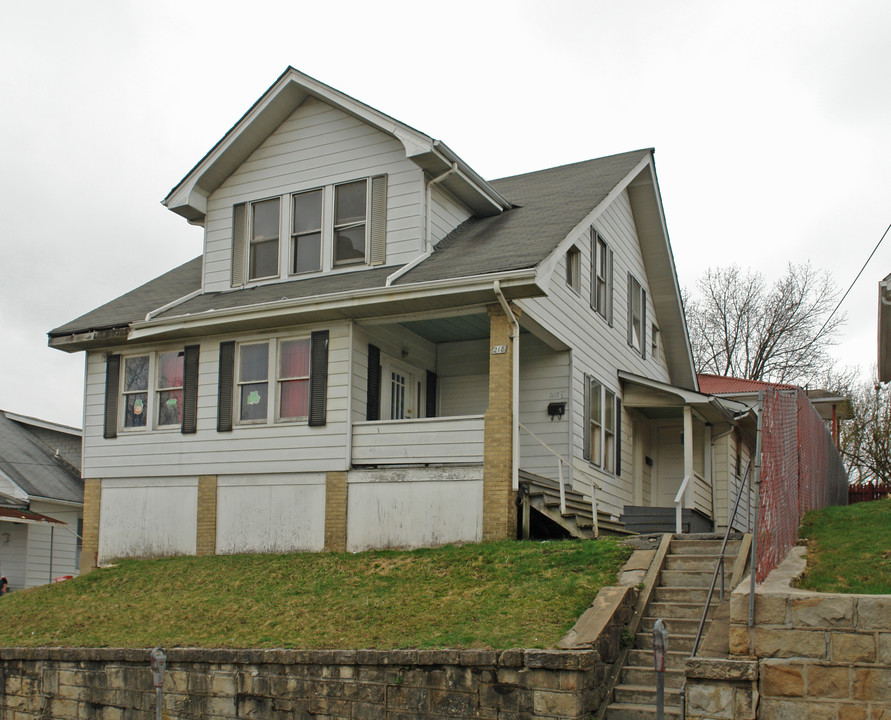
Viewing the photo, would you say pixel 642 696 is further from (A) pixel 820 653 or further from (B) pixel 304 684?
(B) pixel 304 684

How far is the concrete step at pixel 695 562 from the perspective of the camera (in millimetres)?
10859

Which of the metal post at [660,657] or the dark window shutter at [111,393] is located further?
the dark window shutter at [111,393]

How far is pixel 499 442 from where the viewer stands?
13.7 m

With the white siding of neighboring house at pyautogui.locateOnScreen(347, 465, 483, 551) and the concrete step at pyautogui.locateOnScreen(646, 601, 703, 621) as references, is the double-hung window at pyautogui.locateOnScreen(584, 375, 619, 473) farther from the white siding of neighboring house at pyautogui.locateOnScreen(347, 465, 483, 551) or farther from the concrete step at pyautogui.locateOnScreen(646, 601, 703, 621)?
the concrete step at pyautogui.locateOnScreen(646, 601, 703, 621)

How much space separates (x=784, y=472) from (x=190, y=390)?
10.2 metres

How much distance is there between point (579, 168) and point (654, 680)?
42.6 feet

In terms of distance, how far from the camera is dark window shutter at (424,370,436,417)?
→ 17252mm

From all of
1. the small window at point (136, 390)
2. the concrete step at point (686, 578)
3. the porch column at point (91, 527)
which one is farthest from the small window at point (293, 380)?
the concrete step at point (686, 578)

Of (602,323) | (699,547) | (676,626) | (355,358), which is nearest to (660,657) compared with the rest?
(676,626)

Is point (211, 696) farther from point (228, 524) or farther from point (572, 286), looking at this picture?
point (572, 286)

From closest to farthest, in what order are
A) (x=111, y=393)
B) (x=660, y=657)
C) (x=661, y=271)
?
(x=660, y=657) → (x=111, y=393) → (x=661, y=271)

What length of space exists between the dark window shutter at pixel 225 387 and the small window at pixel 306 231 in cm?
190

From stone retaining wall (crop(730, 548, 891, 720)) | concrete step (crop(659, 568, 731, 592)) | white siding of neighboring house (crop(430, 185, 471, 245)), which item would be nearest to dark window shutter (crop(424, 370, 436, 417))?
white siding of neighboring house (crop(430, 185, 471, 245))

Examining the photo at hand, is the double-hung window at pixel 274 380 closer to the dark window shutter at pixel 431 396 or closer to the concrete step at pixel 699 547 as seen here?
the dark window shutter at pixel 431 396
